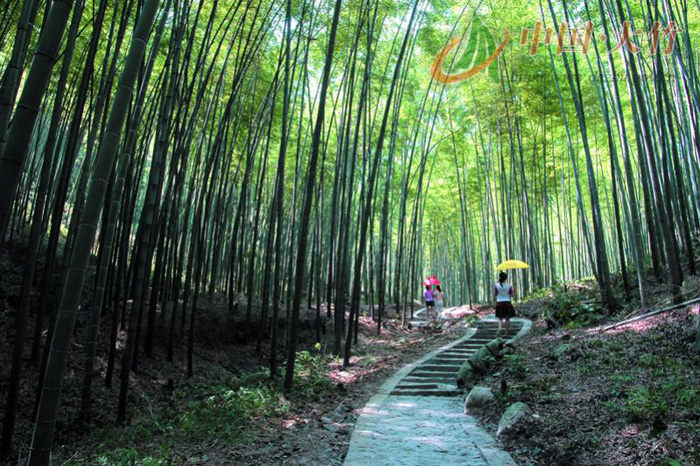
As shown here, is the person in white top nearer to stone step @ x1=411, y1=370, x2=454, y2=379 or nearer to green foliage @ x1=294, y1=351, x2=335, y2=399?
stone step @ x1=411, y1=370, x2=454, y2=379

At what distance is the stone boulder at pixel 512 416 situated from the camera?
2.69 meters

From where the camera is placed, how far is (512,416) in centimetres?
276

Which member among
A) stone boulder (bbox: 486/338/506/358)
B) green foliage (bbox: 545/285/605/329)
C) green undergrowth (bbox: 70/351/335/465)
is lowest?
green undergrowth (bbox: 70/351/335/465)

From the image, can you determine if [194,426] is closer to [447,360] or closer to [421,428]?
[421,428]

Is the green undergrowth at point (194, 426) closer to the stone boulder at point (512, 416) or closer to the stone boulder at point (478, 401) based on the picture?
the stone boulder at point (478, 401)

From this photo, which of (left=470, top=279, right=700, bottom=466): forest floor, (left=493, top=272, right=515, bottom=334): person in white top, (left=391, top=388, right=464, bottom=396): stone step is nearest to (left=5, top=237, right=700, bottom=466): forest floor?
(left=470, top=279, right=700, bottom=466): forest floor

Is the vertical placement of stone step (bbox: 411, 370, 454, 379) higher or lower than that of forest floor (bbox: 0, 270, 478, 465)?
higher

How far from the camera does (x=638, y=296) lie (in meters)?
5.57

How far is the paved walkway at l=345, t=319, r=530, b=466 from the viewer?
2.31 m

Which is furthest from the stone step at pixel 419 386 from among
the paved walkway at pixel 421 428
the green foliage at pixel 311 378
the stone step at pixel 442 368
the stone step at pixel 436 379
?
the green foliage at pixel 311 378

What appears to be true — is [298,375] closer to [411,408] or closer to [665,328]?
[411,408]

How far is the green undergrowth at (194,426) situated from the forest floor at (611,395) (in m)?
1.60

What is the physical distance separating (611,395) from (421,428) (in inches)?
48.1

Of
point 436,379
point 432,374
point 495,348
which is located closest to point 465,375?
point 436,379
